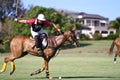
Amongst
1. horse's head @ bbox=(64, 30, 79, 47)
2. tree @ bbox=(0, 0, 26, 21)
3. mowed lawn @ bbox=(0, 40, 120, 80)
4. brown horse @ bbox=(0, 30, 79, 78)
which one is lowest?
tree @ bbox=(0, 0, 26, 21)

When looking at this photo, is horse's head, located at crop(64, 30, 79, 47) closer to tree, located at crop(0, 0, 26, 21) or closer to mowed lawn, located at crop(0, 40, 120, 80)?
mowed lawn, located at crop(0, 40, 120, 80)

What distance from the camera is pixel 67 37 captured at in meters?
17.8

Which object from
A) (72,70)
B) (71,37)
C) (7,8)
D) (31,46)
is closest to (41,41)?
(31,46)

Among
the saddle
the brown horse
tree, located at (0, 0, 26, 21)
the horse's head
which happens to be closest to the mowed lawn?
the brown horse

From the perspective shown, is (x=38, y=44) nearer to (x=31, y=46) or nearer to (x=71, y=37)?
(x=31, y=46)

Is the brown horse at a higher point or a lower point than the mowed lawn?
higher

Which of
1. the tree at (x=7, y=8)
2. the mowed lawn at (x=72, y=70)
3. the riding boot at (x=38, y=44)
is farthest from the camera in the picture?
the tree at (x=7, y=8)

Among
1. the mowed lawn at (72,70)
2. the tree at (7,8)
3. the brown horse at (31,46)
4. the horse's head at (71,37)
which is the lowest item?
the tree at (7,8)

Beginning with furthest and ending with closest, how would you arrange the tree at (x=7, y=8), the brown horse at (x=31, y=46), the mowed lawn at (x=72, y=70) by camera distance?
the tree at (x=7, y=8) < the mowed lawn at (x=72, y=70) < the brown horse at (x=31, y=46)

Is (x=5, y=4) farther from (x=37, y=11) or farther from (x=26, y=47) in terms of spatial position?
(x=26, y=47)

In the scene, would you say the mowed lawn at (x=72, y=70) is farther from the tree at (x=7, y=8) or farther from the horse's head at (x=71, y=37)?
the tree at (x=7, y=8)

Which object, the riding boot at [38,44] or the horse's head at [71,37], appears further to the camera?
the horse's head at [71,37]

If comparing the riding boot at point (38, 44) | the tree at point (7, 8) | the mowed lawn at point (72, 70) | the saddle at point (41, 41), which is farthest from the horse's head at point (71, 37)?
the tree at point (7, 8)

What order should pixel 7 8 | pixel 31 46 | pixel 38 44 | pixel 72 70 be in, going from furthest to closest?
pixel 7 8
pixel 72 70
pixel 31 46
pixel 38 44
